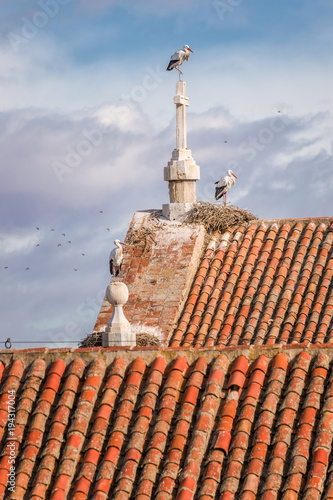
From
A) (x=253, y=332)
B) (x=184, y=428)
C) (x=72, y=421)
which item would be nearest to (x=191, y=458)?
(x=184, y=428)

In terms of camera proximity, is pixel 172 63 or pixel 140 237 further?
pixel 172 63

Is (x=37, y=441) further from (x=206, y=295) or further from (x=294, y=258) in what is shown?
(x=294, y=258)

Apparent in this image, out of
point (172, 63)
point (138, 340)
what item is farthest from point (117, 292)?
point (172, 63)

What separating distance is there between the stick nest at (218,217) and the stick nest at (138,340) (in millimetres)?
2947

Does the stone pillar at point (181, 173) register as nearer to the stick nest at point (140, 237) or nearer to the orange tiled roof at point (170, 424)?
the stick nest at point (140, 237)

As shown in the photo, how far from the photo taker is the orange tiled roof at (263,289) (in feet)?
50.2

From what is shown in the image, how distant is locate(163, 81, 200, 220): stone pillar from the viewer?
59.6 ft

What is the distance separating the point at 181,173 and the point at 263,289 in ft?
10.9

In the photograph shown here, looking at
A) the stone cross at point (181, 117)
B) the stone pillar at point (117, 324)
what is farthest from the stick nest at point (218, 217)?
the stone pillar at point (117, 324)

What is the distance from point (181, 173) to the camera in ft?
60.0

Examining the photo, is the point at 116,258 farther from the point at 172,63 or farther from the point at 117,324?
the point at 172,63

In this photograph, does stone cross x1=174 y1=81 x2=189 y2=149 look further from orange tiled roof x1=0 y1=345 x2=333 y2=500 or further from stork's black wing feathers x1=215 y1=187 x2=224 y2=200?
orange tiled roof x1=0 y1=345 x2=333 y2=500

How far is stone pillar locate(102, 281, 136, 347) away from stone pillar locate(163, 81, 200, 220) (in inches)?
191

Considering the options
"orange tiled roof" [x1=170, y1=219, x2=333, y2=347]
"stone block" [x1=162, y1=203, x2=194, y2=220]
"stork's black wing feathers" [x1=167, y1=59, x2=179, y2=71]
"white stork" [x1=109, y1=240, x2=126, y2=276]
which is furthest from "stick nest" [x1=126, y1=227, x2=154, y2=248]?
"stork's black wing feathers" [x1=167, y1=59, x2=179, y2=71]
